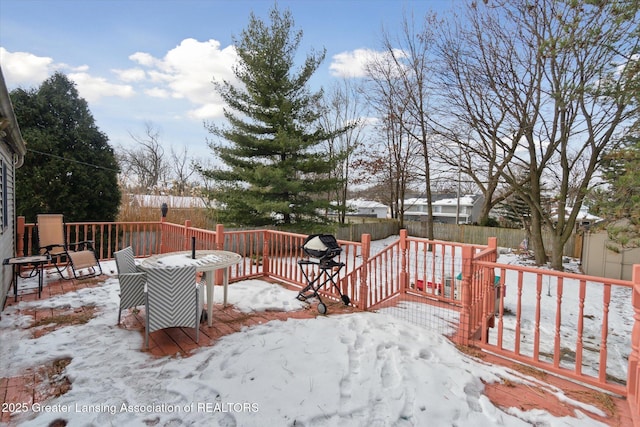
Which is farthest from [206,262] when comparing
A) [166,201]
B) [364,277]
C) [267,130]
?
[166,201]

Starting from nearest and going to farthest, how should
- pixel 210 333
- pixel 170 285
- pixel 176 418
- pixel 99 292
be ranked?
pixel 176 418 → pixel 170 285 → pixel 210 333 → pixel 99 292

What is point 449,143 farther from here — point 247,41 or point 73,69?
point 73,69

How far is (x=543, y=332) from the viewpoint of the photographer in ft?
17.9

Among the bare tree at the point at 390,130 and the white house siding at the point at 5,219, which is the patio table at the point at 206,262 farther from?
the bare tree at the point at 390,130

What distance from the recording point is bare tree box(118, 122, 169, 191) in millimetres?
22844

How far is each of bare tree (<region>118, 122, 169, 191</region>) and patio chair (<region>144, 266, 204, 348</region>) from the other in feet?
74.0

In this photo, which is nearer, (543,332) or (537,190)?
(543,332)

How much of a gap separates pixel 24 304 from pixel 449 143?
12.9 metres

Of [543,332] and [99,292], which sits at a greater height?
[99,292]

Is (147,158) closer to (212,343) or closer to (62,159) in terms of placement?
(62,159)

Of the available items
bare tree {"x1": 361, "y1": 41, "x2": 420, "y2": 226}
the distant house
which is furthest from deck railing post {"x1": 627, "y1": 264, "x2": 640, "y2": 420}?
bare tree {"x1": 361, "y1": 41, "x2": 420, "y2": 226}

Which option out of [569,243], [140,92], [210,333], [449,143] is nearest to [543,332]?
[210,333]

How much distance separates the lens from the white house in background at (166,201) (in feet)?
33.3

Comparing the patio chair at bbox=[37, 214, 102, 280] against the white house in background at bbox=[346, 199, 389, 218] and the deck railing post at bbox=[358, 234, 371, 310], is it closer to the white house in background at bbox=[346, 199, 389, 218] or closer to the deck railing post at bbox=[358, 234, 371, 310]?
the deck railing post at bbox=[358, 234, 371, 310]
